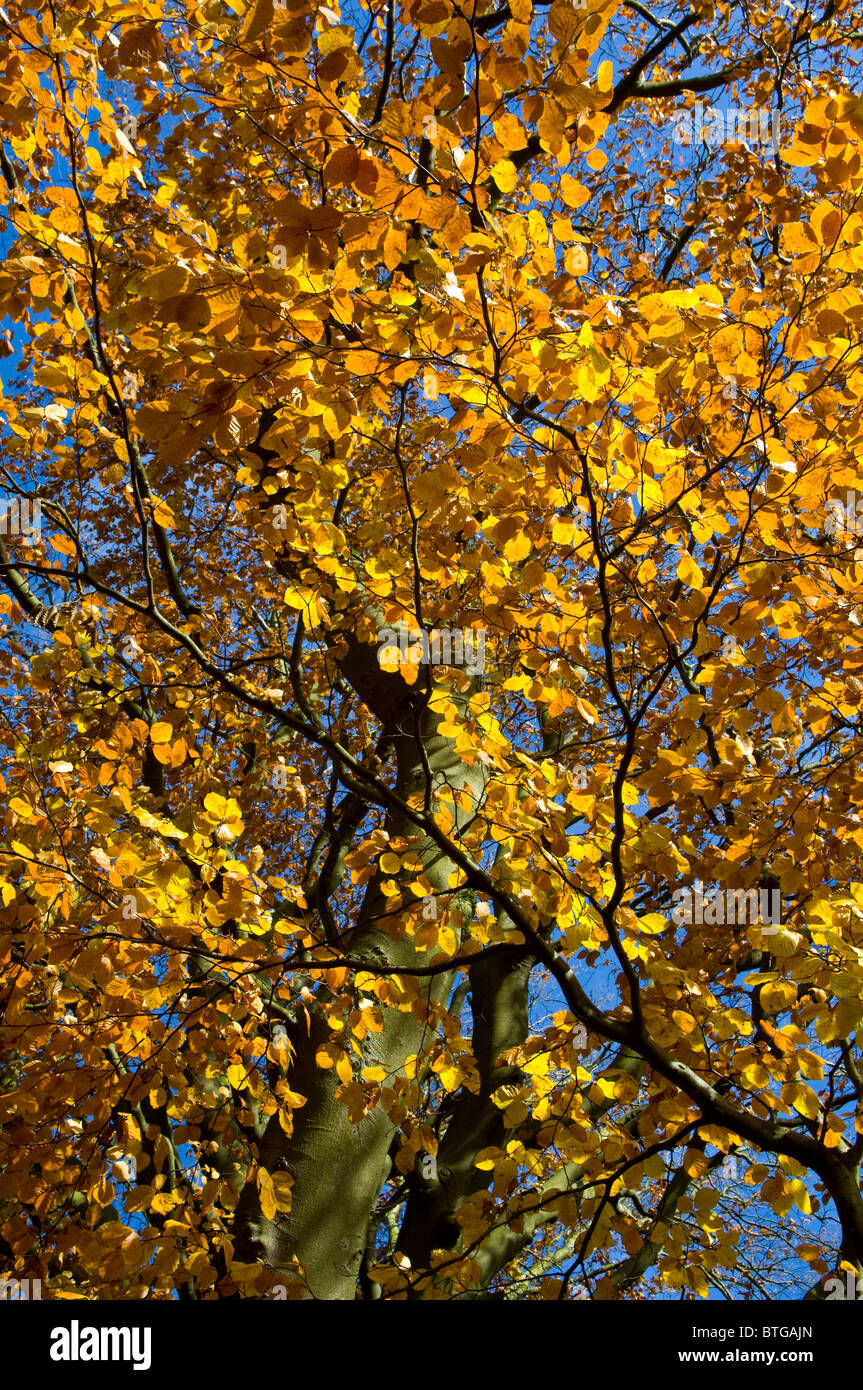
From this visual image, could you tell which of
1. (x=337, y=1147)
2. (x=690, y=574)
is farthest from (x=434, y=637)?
(x=337, y=1147)

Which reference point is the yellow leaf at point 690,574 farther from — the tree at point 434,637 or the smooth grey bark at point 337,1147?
the smooth grey bark at point 337,1147

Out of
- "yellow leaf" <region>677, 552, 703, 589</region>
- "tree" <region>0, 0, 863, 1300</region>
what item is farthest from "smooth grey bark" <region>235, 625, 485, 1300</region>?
"yellow leaf" <region>677, 552, 703, 589</region>

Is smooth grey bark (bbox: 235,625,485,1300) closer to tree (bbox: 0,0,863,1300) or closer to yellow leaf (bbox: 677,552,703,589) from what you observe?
tree (bbox: 0,0,863,1300)

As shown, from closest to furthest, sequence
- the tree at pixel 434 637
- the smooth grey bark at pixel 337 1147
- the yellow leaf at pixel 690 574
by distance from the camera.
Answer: the tree at pixel 434 637 → the yellow leaf at pixel 690 574 → the smooth grey bark at pixel 337 1147

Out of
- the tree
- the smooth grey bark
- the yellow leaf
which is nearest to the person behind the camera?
the tree

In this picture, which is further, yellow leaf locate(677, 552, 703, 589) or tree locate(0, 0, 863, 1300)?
yellow leaf locate(677, 552, 703, 589)

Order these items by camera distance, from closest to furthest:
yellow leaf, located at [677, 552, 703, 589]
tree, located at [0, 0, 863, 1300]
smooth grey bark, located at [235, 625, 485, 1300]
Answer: tree, located at [0, 0, 863, 1300] < yellow leaf, located at [677, 552, 703, 589] < smooth grey bark, located at [235, 625, 485, 1300]

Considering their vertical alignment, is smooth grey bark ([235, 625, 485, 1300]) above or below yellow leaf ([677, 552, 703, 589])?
below

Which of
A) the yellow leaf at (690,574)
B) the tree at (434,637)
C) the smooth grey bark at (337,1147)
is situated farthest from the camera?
the smooth grey bark at (337,1147)

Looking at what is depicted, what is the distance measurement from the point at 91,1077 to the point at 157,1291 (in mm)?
1062

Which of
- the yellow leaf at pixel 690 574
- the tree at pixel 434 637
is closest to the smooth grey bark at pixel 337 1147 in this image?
the tree at pixel 434 637

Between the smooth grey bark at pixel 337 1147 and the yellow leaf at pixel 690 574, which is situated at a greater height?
the yellow leaf at pixel 690 574
